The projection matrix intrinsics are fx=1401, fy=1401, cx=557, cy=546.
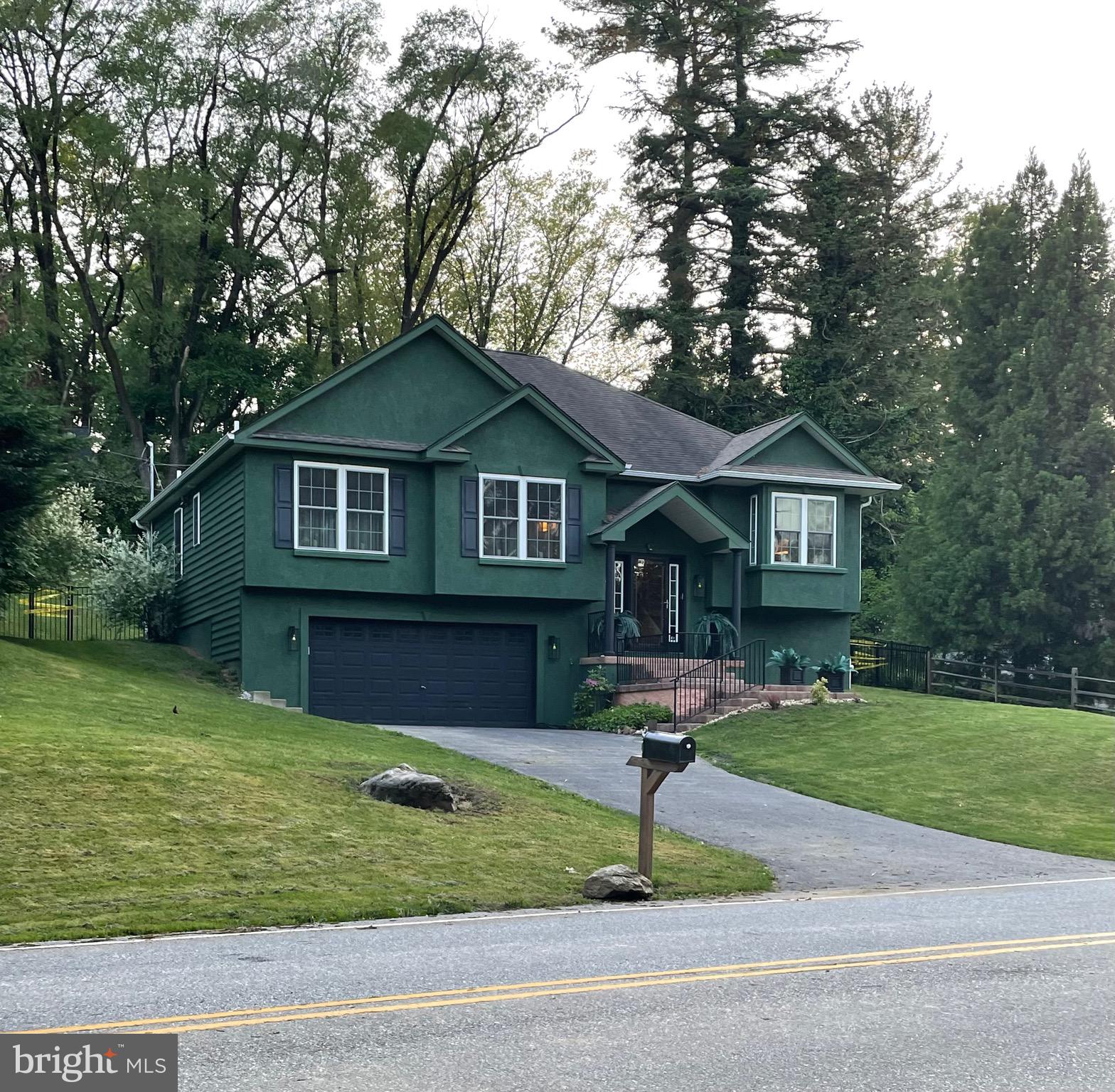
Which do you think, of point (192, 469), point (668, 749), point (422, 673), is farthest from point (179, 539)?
point (668, 749)

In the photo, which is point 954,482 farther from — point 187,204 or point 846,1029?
point 846,1029

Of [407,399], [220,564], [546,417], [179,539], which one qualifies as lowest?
[220,564]

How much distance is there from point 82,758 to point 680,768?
6.68 meters

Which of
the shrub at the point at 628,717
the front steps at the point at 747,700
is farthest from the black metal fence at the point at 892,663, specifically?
the shrub at the point at 628,717

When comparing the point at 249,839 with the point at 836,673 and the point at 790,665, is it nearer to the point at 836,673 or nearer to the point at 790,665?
the point at 790,665

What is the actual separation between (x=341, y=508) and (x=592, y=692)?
6.55 meters

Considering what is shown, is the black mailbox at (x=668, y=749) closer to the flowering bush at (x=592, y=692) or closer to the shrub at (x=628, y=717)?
the shrub at (x=628, y=717)

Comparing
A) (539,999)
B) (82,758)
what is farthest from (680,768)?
(82,758)

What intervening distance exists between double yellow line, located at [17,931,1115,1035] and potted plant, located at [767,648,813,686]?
20.3 metres

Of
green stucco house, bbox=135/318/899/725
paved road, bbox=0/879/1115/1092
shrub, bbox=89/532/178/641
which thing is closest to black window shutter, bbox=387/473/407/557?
green stucco house, bbox=135/318/899/725

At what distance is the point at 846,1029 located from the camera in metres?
7.16

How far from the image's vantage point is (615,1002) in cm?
770

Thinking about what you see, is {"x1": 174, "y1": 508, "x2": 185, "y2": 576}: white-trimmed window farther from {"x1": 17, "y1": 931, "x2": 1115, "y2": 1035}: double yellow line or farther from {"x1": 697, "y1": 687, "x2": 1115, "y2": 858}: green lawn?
{"x1": 17, "y1": 931, "x2": 1115, "y2": 1035}: double yellow line

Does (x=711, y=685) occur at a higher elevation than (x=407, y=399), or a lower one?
lower
